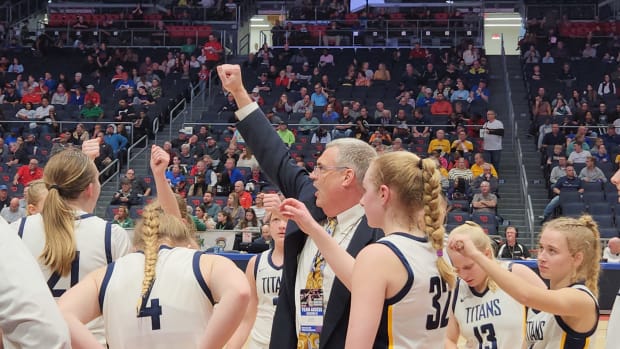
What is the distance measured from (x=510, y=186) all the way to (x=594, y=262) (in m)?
14.6

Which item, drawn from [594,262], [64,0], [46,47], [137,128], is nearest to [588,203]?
[137,128]

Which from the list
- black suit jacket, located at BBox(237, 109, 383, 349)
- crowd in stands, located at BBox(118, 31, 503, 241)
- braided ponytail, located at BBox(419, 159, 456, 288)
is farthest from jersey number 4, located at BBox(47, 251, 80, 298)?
crowd in stands, located at BBox(118, 31, 503, 241)

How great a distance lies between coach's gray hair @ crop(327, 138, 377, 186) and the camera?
3519 mm

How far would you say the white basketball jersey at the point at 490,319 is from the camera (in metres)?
4.51

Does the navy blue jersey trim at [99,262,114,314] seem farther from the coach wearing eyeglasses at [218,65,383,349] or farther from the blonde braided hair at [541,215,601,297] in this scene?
the blonde braided hair at [541,215,601,297]

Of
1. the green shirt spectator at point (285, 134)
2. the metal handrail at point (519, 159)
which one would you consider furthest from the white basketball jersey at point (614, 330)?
the green shirt spectator at point (285, 134)

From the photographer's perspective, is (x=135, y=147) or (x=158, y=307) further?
(x=135, y=147)

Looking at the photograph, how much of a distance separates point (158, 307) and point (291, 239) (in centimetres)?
58

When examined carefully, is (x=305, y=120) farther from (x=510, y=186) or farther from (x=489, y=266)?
(x=489, y=266)

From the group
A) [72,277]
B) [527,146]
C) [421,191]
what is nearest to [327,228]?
[421,191]

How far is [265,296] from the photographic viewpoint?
19.4ft

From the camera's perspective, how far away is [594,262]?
399cm

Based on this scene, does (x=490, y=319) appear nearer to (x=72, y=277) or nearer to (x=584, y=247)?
(x=584, y=247)

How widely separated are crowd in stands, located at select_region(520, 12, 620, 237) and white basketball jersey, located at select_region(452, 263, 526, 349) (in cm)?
1073
